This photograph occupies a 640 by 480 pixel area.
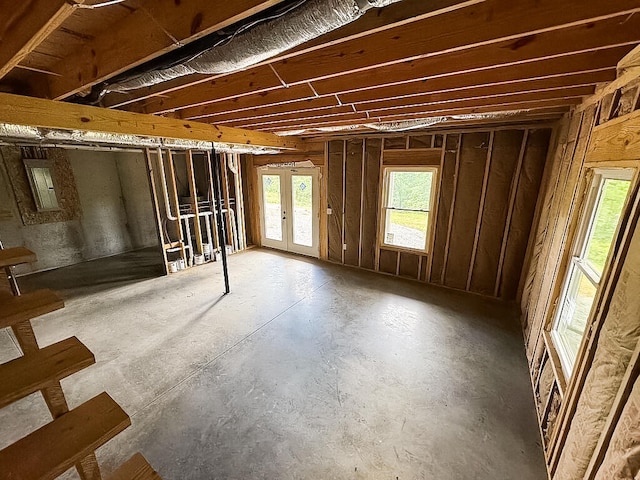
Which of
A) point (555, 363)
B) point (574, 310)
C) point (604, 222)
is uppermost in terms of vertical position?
point (604, 222)

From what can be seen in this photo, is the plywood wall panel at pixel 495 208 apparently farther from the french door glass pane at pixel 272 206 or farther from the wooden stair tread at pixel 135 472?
the wooden stair tread at pixel 135 472

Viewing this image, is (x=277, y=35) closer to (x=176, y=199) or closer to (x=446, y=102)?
(x=446, y=102)

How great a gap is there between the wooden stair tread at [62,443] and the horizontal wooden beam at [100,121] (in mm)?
2364

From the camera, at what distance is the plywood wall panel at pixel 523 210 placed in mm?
3402

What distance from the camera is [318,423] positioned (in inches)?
81.7

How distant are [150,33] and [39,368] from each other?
1383 mm

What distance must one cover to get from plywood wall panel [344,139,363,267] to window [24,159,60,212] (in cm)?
563

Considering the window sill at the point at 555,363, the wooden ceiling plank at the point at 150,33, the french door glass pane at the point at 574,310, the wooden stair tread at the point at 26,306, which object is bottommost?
the window sill at the point at 555,363

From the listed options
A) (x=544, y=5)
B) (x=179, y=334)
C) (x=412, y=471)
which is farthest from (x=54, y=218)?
(x=544, y=5)

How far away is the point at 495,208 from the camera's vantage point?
379cm

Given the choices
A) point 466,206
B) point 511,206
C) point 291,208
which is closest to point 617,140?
point 511,206

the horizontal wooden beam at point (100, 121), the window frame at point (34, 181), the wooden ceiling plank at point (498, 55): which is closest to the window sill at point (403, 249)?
the horizontal wooden beam at point (100, 121)

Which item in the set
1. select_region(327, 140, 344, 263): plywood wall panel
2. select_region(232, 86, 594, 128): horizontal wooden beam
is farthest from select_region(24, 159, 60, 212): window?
select_region(327, 140, 344, 263): plywood wall panel

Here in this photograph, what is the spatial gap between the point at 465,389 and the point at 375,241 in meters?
2.84
